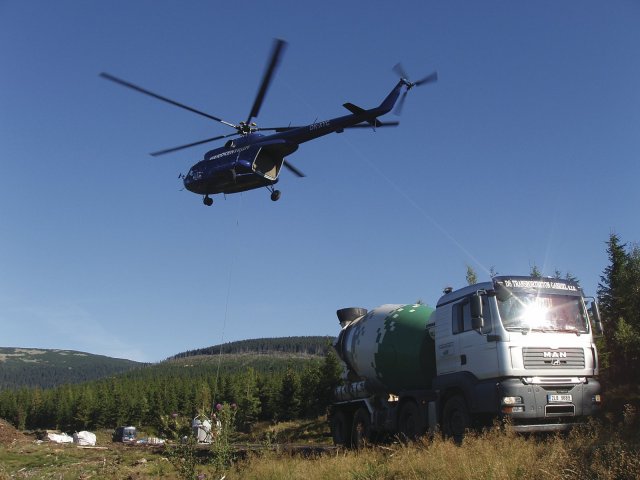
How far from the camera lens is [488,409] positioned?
1193cm

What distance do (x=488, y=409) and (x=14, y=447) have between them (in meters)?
18.0

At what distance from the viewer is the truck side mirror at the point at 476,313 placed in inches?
486

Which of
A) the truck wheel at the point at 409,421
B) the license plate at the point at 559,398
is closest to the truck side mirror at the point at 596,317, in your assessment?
the license plate at the point at 559,398

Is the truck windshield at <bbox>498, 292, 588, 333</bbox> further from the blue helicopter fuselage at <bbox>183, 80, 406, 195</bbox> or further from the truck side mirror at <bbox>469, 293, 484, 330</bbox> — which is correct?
the blue helicopter fuselage at <bbox>183, 80, 406, 195</bbox>

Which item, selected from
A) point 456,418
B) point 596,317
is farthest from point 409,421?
point 596,317

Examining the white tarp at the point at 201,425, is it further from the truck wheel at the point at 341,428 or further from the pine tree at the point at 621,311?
the pine tree at the point at 621,311

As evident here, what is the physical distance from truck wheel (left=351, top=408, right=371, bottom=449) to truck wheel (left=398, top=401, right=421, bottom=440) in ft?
5.22

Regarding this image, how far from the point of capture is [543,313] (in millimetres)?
12570

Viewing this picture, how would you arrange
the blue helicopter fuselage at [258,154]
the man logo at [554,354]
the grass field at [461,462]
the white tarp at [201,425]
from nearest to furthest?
the grass field at [461,462]
the white tarp at [201,425]
the man logo at [554,354]
the blue helicopter fuselage at [258,154]

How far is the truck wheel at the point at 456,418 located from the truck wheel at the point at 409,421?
912 millimetres

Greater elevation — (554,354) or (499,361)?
(554,354)

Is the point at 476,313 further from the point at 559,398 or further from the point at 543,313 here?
the point at 559,398

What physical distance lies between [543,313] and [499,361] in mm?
1549

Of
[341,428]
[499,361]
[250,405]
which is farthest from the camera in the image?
[250,405]
